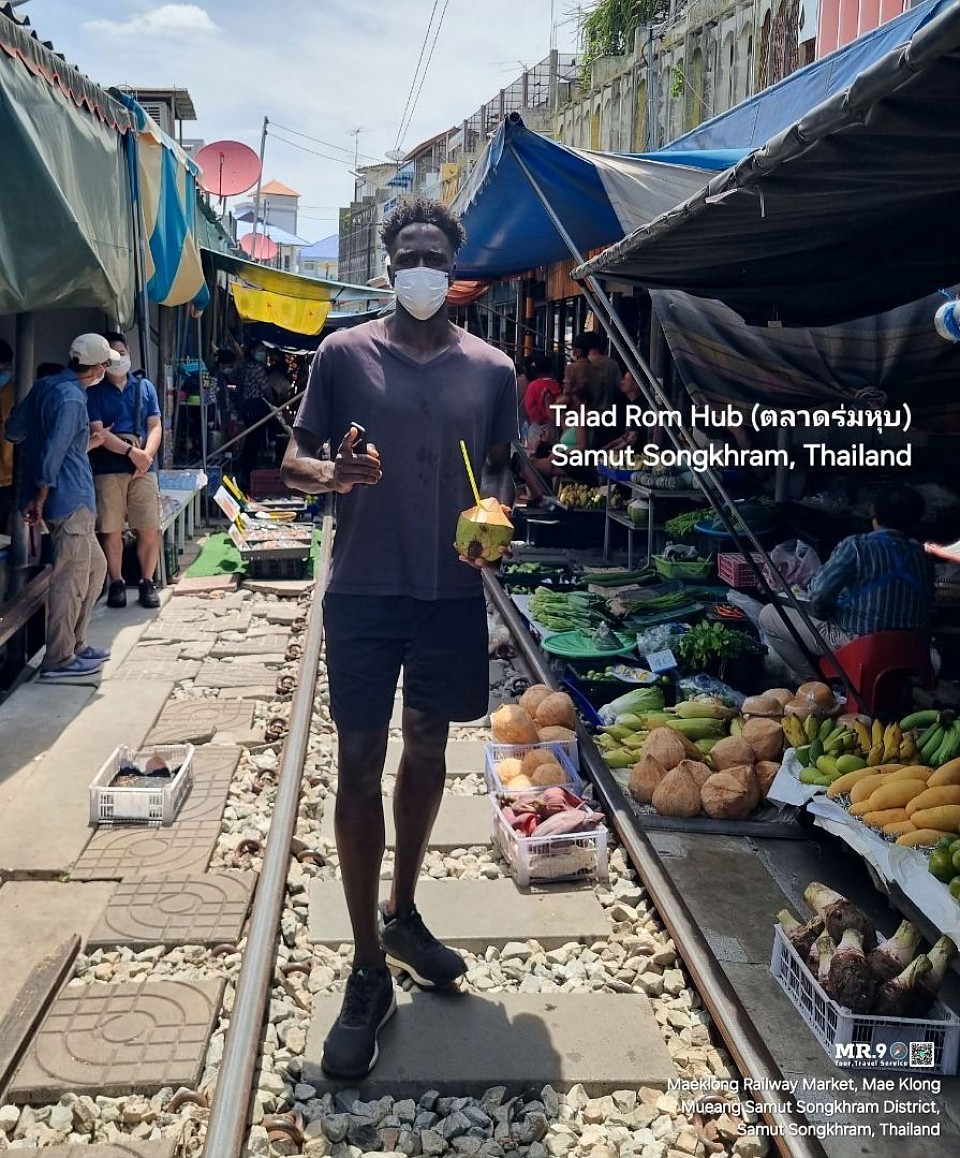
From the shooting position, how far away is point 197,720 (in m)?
6.64

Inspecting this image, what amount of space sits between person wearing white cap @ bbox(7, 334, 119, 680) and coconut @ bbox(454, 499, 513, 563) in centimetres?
458

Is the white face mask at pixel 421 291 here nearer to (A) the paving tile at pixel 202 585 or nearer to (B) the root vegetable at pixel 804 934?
(B) the root vegetable at pixel 804 934

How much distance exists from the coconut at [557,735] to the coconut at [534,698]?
0.28 metres

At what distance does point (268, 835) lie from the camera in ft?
15.6

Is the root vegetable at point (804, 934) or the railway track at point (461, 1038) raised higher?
the root vegetable at point (804, 934)

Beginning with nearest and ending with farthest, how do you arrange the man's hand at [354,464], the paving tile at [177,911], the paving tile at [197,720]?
1. the man's hand at [354,464]
2. the paving tile at [177,911]
3. the paving tile at [197,720]

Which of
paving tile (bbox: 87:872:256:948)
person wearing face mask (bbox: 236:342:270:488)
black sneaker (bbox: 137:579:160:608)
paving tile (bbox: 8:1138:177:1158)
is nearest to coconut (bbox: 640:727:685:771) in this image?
paving tile (bbox: 87:872:256:948)

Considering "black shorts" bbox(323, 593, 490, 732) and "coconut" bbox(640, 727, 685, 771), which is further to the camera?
"coconut" bbox(640, 727, 685, 771)

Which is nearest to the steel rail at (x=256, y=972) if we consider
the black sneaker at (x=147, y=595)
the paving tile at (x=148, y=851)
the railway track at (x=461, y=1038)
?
the railway track at (x=461, y=1038)

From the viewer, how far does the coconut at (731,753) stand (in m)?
5.52

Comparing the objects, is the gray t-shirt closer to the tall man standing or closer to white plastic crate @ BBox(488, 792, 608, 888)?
the tall man standing

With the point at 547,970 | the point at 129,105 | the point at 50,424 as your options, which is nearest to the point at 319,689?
the point at 50,424

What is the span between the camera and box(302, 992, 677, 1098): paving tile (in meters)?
3.25

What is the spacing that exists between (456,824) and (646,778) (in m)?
0.99
